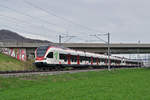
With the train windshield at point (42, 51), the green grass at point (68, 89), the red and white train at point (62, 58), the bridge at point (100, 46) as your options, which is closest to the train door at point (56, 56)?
the red and white train at point (62, 58)

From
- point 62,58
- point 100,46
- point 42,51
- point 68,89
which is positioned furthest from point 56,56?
point 100,46

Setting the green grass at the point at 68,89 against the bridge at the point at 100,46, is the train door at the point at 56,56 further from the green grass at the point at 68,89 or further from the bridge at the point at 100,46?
the bridge at the point at 100,46

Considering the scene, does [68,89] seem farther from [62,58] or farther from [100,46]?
[100,46]

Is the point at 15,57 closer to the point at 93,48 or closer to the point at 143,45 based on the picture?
the point at 93,48

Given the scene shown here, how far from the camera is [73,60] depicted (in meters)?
40.1

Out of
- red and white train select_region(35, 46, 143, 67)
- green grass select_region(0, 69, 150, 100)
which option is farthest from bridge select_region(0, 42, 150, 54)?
green grass select_region(0, 69, 150, 100)

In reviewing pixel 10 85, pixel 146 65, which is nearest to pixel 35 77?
pixel 10 85

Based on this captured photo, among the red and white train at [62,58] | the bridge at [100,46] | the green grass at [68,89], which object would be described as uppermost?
the bridge at [100,46]

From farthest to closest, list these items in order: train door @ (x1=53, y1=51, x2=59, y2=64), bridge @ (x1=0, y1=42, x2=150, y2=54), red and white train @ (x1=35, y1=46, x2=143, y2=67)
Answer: bridge @ (x1=0, y1=42, x2=150, y2=54) < train door @ (x1=53, y1=51, x2=59, y2=64) < red and white train @ (x1=35, y1=46, x2=143, y2=67)

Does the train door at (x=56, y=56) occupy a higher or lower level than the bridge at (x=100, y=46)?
lower

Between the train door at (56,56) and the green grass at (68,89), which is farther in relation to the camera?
the train door at (56,56)

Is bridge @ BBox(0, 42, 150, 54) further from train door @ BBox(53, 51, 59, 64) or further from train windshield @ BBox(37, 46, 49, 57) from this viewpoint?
train windshield @ BBox(37, 46, 49, 57)

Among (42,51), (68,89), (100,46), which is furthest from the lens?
(100,46)

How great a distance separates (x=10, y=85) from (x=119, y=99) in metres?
10.6
